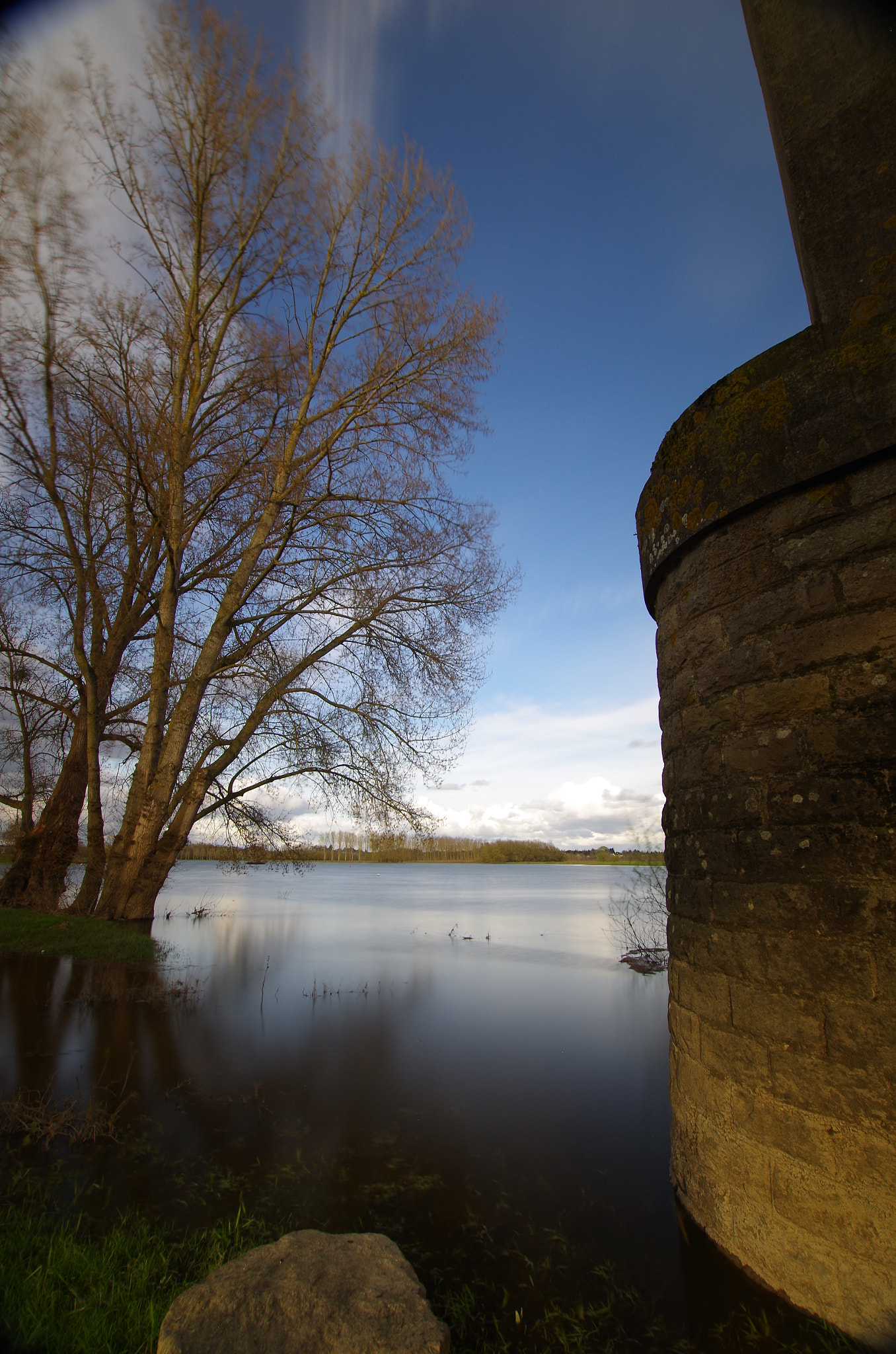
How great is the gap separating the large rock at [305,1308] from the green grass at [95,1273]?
0.40 m

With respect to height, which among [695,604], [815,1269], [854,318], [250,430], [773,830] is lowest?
[815,1269]

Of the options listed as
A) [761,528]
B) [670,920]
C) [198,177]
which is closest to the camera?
[761,528]

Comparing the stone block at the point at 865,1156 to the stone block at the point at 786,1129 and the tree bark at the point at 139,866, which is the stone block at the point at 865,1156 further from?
the tree bark at the point at 139,866

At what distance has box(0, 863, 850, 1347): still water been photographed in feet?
9.14

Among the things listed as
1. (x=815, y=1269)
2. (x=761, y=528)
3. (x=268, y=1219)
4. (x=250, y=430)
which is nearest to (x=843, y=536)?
(x=761, y=528)

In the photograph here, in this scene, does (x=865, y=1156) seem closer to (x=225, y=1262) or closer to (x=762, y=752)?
(x=762, y=752)

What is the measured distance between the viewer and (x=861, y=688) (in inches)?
80.5

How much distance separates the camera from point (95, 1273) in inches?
91.7

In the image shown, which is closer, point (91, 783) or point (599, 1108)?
point (599, 1108)

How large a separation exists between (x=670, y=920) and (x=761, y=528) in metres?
1.83

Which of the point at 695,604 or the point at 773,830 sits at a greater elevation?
the point at 695,604

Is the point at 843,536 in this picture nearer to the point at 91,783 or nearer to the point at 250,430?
the point at 250,430

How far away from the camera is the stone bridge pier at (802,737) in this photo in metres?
1.96

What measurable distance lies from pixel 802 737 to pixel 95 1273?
3291 mm
